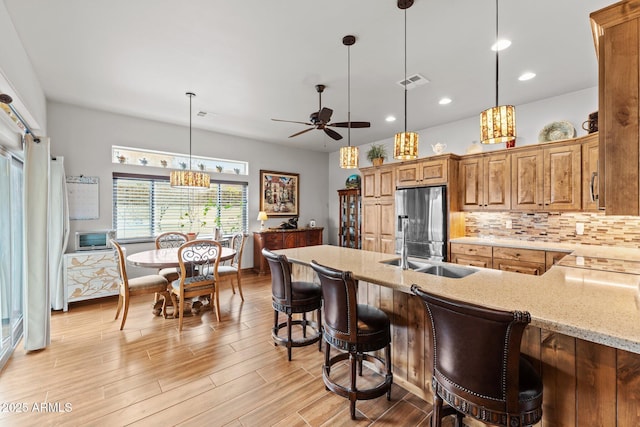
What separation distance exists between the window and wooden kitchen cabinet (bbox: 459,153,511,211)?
4.16m

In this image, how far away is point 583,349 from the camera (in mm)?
1320

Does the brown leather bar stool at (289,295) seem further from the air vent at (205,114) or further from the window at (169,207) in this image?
the window at (169,207)

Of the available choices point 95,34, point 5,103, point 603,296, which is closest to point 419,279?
point 603,296

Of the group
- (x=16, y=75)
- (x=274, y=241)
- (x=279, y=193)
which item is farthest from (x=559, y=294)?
(x=279, y=193)

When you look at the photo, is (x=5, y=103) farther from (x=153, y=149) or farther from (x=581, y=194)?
(x=581, y=194)

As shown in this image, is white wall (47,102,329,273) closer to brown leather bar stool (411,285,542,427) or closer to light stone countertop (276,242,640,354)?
light stone countertop (276,242,640,354)

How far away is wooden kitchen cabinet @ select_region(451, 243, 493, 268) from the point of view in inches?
149

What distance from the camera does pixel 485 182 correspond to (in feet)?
13.6

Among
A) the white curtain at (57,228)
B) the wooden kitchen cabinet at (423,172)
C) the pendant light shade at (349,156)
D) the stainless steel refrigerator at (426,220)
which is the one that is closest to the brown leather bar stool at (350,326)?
the pendant light shade at (349,156)

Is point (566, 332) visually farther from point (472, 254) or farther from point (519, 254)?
point (472, 254)

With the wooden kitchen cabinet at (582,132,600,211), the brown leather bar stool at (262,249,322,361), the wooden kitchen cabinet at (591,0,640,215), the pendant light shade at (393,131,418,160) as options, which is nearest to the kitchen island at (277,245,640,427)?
the wooden kitchen cabinet at (591,0,640,215)

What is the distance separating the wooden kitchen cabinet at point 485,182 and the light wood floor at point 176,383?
3.09 metres

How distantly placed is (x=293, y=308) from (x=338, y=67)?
2.49m

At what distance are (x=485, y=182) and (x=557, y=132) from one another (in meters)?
1.03
